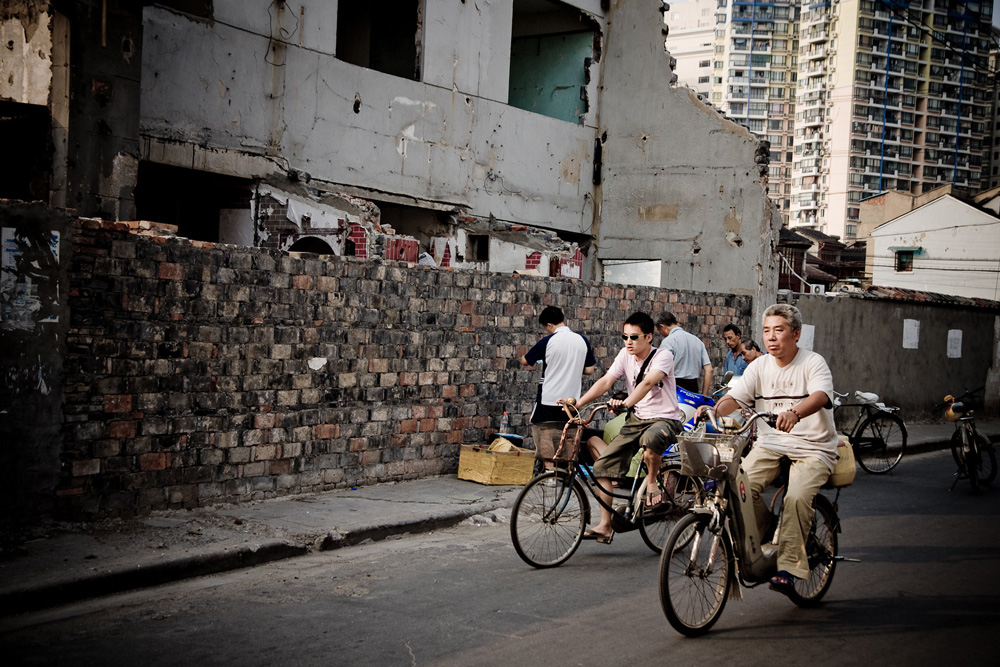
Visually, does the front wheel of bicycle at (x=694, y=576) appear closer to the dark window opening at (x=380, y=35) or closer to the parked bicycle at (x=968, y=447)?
the parked bicycle at (x=968, y=447)

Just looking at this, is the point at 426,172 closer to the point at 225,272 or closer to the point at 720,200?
the point at 720,200

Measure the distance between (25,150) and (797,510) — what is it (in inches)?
380

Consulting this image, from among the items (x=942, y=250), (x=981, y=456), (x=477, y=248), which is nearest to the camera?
(x=981, y=456)

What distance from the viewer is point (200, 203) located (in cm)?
1432

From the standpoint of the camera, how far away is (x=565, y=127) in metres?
19.9

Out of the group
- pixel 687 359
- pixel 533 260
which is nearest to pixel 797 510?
pixel 687 359

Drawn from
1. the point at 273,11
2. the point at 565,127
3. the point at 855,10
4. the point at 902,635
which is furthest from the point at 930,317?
the point at 855,10

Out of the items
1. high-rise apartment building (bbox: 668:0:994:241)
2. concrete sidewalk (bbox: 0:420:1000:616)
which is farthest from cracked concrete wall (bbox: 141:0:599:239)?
high-rise apartment building (bbox: 668:0:994:241)

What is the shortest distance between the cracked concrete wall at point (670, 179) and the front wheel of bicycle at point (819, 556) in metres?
12.3

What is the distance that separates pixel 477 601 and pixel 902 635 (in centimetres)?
259

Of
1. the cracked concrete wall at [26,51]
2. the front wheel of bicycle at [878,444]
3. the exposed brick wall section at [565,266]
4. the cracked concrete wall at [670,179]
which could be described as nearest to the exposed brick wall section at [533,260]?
the exposed brick wall section at [565,266]

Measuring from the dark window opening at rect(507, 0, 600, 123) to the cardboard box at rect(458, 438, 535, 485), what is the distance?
12147 millimetres

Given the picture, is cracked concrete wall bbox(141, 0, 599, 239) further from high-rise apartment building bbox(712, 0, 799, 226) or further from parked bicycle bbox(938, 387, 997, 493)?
high-rise apartment building bbox(712, 0, 799, 226)

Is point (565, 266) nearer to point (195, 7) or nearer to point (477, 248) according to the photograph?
point (477, 248)
